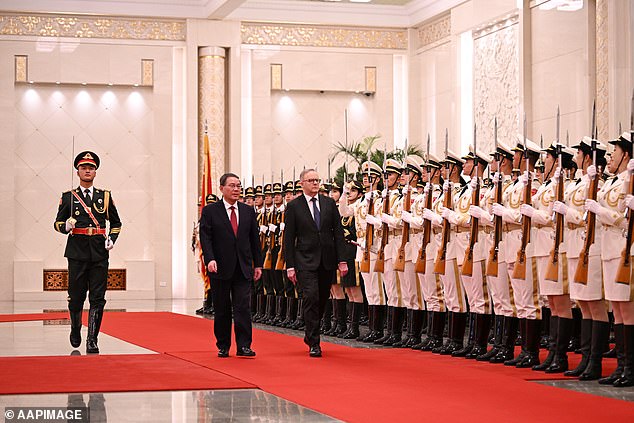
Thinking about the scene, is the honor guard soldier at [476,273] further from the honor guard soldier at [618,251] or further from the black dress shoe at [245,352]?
the black dress shoe at [245,352]

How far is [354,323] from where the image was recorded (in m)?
11.3

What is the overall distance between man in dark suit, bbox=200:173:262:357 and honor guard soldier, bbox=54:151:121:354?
977mm

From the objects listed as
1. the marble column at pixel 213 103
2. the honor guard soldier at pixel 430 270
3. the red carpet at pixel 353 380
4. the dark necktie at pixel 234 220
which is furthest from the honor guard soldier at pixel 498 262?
the marble column at pixel 213 103

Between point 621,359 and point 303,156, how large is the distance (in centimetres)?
1519

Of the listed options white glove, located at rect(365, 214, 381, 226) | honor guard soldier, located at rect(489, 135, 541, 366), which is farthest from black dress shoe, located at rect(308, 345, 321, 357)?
white glove, located at rect(365, 214, 381, 226)

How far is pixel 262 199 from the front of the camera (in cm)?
1423

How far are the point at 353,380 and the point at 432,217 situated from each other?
254 centimetres

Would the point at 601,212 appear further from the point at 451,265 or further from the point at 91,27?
the point at 91,27

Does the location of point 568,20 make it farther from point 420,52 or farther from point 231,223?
point 231,223

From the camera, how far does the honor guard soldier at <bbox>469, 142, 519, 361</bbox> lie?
8.50 metres

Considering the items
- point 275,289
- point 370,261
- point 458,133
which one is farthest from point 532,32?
point 370,261

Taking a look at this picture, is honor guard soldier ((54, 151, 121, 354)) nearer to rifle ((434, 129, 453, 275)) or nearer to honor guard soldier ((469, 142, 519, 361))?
rifle ((434, 129, 453, 275))

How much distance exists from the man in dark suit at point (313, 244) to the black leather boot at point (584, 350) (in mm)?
2345

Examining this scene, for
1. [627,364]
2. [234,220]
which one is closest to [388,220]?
[234,220]
